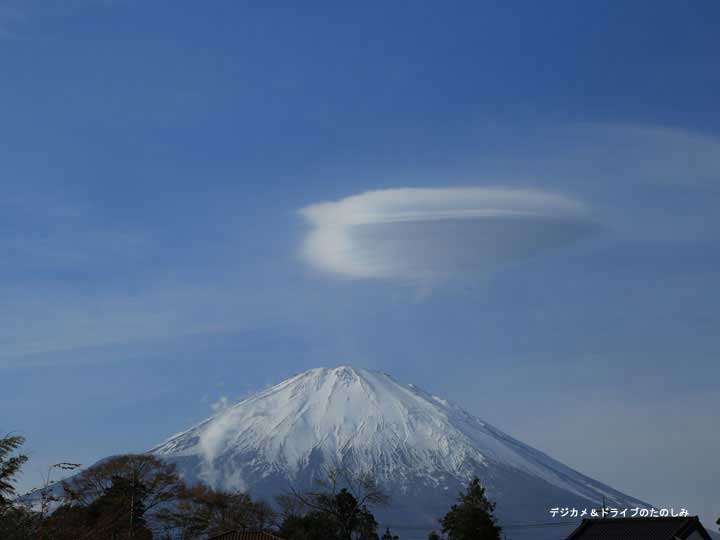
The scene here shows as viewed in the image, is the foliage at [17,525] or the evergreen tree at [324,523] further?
the evergreen tree at [324,523]

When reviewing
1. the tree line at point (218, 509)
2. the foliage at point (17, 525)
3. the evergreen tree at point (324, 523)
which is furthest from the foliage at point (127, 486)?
the foliage at point (17, 525)

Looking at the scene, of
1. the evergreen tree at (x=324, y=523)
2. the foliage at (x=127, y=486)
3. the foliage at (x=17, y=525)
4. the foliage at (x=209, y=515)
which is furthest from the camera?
the foliage at (x=209, y=515)

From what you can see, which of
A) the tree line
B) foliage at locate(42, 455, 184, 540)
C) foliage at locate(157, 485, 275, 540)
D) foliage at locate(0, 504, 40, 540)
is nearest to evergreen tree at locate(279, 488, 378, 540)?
the tree line

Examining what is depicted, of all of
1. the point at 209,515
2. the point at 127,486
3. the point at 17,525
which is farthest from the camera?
the point at 209,515

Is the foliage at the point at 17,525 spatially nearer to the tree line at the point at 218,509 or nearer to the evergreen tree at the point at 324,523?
the tree line at the point at 218,509

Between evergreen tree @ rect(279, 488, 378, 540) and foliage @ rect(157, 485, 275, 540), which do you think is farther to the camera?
foliage @ rect(157, 485, 275, 540)

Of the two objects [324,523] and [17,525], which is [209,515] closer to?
[324,523]

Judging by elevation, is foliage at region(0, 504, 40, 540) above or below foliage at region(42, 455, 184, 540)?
below

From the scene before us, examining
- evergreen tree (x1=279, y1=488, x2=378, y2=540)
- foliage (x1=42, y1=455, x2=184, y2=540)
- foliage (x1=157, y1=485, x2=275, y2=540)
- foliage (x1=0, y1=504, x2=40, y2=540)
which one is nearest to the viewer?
foliage (x1=0, y1=504, x2=40, y2=540)

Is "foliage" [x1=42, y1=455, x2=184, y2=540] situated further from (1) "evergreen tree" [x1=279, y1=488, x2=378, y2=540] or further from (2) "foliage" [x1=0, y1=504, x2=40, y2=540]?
(2) "foliage" [x1=0, y1=504, x2=40, y2=540]

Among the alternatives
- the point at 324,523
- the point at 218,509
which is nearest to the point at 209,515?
the point at 218,509

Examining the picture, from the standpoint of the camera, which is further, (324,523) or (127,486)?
(127,486)

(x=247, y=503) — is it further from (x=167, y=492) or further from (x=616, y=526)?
(x=616, y=526)

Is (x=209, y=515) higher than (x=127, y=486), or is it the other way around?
(x=127, y=486)
